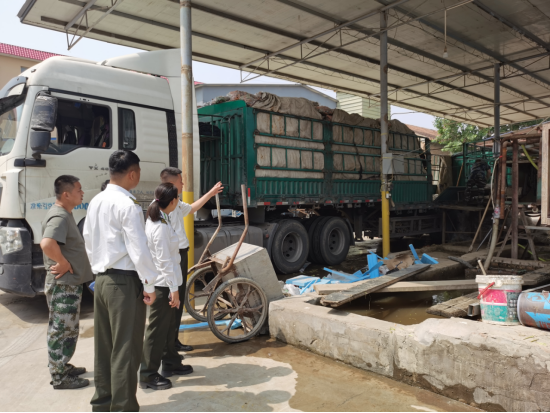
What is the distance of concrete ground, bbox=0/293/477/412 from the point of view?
9.75 ft

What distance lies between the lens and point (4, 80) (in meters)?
20.7

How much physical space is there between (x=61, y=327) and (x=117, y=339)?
1.03 m

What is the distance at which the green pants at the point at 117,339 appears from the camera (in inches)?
104

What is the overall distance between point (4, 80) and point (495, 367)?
24359 mm

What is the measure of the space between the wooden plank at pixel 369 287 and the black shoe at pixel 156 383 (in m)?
1.66

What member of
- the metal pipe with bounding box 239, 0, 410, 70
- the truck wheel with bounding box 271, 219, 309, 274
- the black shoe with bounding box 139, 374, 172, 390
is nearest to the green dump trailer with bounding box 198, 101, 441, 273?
the truck wheel with bounding box 271, 219, 309, 274

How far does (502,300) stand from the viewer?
361 centimetres

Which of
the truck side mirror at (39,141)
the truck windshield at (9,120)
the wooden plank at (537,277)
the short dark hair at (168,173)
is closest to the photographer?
the short dark hair at (168,173)

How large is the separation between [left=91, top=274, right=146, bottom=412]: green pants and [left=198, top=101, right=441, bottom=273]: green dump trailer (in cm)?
461

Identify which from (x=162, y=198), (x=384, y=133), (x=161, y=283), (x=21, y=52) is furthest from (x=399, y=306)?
(x=21, y=52)

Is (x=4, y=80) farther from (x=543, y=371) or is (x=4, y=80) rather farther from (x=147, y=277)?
(x=543, y=371)

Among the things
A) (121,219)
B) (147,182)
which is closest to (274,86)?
(147,182)

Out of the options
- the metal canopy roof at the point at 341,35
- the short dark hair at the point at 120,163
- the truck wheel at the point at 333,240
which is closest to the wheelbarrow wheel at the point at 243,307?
the short dark hair at the point at 120,163

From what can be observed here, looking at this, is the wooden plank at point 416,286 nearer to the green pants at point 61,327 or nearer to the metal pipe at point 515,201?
the metal pipe at point 515,201
